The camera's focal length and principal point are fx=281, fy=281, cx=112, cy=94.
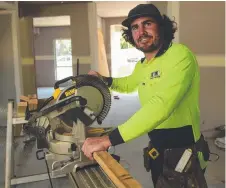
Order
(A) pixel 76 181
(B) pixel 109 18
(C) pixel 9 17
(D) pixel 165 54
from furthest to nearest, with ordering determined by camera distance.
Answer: (B) pixel 109 18 < (C) pixel 9 17 < (D) pixel 165 54 < (A) pixel 76 181

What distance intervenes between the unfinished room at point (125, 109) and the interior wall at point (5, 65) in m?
0.02

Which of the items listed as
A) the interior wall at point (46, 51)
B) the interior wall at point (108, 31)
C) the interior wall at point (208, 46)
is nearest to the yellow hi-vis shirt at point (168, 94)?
the interior wall at point (208, 46)

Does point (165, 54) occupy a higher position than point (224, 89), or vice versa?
point (165, 54)

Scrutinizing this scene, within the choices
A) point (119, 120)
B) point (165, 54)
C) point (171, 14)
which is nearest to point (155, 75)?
point (165, 54)

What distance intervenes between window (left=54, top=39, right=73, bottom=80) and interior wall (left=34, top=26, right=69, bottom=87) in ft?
0.58

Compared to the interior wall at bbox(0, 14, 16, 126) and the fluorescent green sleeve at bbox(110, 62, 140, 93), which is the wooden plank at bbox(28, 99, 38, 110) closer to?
the fluorescent green sleeve at bbox(110, 62, 140, 93)

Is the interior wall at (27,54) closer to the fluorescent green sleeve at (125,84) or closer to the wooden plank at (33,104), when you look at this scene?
the wooden plank at (33,104)

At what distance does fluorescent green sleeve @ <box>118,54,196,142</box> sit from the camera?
3.21ft

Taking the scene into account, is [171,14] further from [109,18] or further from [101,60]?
[109,18]

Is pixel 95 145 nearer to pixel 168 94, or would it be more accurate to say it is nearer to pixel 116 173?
pixel 116 173

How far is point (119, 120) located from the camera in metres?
5.00

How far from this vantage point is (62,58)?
35.6 feet

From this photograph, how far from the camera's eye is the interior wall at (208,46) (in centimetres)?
370

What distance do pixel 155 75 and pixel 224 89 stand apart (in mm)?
2934
